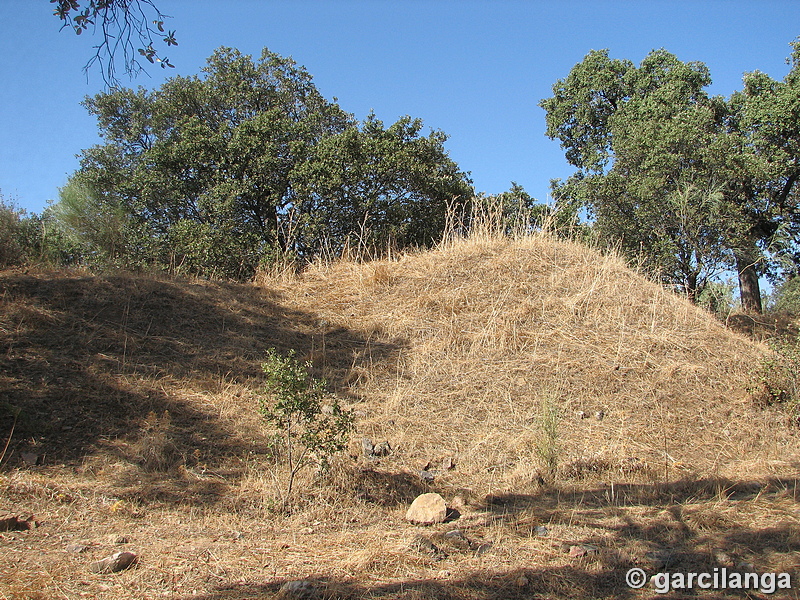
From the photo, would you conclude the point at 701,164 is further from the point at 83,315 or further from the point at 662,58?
the point at 83,315

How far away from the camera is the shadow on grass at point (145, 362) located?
483 cm

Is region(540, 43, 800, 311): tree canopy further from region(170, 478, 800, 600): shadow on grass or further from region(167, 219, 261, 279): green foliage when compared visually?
region(167, 219, 261, 279): green foliage

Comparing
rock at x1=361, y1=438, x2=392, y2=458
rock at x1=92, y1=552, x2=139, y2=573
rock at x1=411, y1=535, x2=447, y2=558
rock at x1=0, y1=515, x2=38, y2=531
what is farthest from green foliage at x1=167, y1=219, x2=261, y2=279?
rock at x1=411, y1=535, x2=447, y2=558

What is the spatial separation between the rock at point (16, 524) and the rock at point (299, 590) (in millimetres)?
1824

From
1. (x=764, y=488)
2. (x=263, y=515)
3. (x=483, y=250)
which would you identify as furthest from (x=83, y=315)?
(x=764, y=488)

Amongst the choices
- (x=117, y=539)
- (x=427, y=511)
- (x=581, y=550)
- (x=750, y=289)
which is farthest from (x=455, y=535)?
(x=750, y=289)

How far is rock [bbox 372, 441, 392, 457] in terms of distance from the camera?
5348 mm

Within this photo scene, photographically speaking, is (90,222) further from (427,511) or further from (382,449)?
(427,511)

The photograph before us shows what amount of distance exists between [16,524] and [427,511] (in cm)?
259

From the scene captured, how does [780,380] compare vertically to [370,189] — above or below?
below

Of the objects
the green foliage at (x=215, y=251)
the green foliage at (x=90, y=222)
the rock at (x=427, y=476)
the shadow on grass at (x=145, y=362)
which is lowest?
the rock at (x=427, y=476)

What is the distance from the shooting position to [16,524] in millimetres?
3473

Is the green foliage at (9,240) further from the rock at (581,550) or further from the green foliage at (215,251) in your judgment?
the rock at (581,550)

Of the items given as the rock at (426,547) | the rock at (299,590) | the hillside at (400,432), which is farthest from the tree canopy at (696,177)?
the rock at (299,590)
